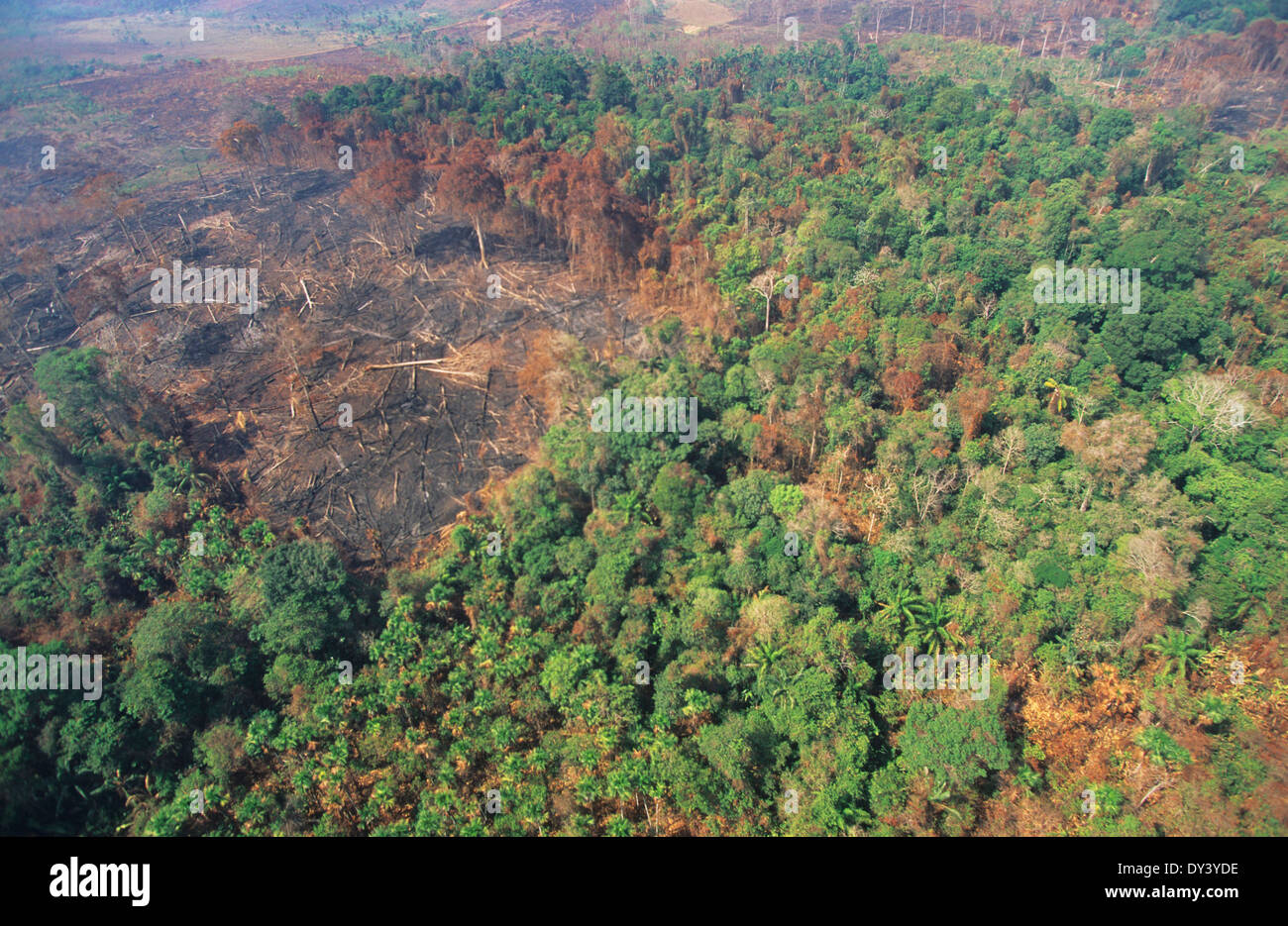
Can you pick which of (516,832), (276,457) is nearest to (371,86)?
(276,457)

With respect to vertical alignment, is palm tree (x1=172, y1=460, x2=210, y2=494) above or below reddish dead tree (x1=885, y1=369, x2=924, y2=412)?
below

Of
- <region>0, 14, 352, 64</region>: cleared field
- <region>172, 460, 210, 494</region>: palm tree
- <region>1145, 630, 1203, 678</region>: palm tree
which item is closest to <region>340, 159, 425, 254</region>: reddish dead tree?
<region>172, 460, 210, 494</region>: palm tree

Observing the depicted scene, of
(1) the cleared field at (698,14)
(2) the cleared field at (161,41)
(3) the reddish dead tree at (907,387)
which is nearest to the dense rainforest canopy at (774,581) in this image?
(3) the reddish dead tree at (907,387)

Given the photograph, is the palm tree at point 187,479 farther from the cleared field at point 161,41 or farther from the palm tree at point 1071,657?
the cleared field at point 161,41

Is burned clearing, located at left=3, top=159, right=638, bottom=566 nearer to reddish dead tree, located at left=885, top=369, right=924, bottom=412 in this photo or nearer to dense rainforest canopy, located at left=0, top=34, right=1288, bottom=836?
dense rainforest canopy, located at left=0, top=34, right=1288, bottom=836

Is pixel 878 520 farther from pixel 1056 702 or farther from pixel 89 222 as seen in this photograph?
pixel 89 222

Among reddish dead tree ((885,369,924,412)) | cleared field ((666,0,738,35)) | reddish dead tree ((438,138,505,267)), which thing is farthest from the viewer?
cleared field ((666,0,738,35))

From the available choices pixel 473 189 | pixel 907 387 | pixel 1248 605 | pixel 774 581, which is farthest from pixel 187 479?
pixel 1248 605
